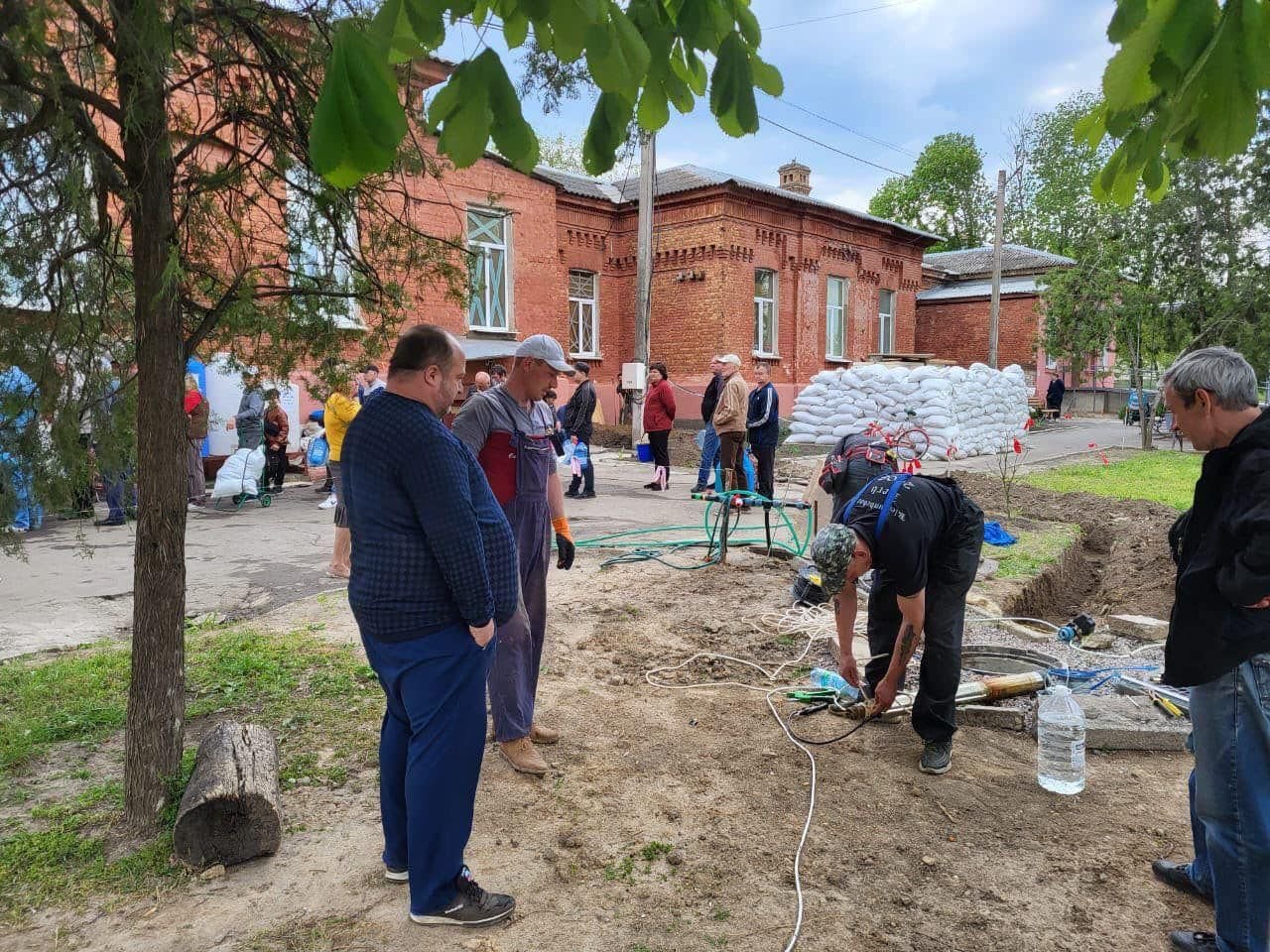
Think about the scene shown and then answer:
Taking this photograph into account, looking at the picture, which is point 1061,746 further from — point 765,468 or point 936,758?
point 765,468

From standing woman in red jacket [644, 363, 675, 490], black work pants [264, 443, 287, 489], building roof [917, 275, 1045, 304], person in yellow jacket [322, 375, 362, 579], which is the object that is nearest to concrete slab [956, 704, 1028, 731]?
person in yellow jacket [322, 375, 362, 579]

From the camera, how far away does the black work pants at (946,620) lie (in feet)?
12.9

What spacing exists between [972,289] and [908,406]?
16.9 meters

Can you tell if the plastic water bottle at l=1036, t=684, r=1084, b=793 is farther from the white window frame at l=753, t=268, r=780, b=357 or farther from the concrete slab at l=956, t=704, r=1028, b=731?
the white window frame at l=753, t=268, r=780, b=357

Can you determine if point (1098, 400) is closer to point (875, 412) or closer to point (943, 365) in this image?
point (943, 365)

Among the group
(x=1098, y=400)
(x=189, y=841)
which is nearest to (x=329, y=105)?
(x=189, y=841)

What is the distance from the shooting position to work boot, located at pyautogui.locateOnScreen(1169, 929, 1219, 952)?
2.72m

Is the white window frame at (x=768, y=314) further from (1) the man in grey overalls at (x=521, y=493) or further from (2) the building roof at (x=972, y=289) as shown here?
(1) the man in grey overalls at (x=521, y=493)

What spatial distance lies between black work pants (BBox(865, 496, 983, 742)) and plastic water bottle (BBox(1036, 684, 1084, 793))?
42cm

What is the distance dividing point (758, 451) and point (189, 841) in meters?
8.16

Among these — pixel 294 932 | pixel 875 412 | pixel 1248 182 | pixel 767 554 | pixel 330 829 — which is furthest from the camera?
pixel 1248 182

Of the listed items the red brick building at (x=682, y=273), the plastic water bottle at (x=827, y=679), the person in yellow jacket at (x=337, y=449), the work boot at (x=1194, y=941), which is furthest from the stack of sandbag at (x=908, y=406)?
the work boot at (x=1194, y=941)

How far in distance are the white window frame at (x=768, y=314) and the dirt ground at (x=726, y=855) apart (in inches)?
711

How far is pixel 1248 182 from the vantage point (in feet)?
66.2
